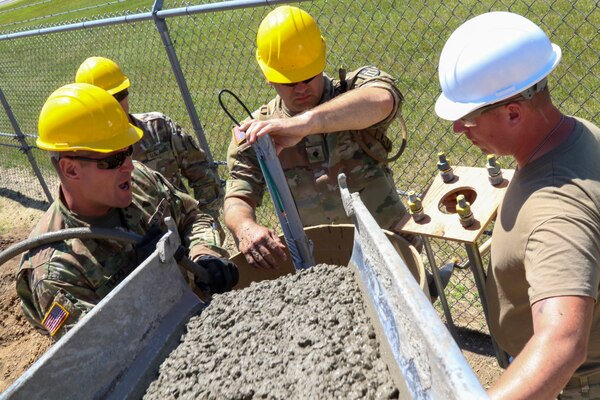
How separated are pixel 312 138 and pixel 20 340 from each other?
3892 millimetres

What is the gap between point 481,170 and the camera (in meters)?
3.09

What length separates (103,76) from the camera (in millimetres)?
4359

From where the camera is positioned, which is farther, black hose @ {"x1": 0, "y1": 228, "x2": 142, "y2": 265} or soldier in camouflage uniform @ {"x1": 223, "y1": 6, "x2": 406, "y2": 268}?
soldier in camouflage uniform @ {"x1": 223, "y1": 6, "x2": 406, "y2": 268}

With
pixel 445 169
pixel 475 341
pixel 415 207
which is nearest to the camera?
pixel 415 207

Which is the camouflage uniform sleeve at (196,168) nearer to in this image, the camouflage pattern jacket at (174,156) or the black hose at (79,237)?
the camouflage pattern jacket at (174,156)

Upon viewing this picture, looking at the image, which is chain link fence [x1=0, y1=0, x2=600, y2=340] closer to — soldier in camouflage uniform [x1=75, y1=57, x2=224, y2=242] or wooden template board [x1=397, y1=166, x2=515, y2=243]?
soldier in camouflage uniform [x1=75, y1=57, x2=224, y2=242]

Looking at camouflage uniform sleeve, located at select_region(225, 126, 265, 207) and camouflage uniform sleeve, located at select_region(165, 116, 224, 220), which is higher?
camouflage uniform sleeve, located at select_region(225, 126, 265, 207)

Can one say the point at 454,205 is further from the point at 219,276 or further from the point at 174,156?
the point at 174,156

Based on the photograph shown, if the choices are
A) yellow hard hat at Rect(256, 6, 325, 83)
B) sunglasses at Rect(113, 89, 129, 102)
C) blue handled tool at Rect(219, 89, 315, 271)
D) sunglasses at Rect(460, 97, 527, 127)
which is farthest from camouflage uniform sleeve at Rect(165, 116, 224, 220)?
sunglasses at Rect(460, 97, 527, 127)

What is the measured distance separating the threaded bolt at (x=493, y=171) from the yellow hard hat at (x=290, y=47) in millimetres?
1060

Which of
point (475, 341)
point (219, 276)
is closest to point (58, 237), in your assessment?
point (219, 276)

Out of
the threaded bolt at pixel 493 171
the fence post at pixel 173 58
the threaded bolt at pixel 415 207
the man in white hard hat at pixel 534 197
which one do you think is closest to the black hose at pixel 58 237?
the threaded bolt at pixel 415 207

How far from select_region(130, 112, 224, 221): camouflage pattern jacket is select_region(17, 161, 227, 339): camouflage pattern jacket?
4.12ft

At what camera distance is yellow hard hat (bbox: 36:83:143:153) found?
2.76 metres
